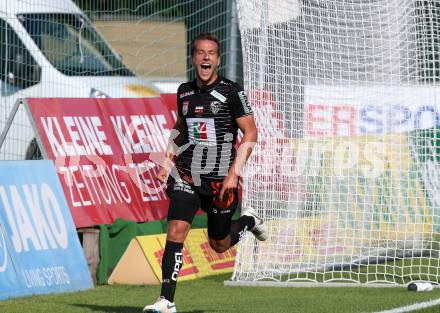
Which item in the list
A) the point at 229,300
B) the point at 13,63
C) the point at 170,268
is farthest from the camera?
the point at 13,63

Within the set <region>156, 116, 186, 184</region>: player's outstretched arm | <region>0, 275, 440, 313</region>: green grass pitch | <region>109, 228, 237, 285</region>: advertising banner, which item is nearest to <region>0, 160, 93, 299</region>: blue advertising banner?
<region>0, 275, 440, 313</region>: green grass pitch

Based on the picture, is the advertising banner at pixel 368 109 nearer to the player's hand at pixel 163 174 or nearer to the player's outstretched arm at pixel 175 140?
the player's outstretched arm at pixel 175 140

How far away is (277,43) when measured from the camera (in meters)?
12.0

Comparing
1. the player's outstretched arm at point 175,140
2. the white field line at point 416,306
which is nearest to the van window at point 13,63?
the player's outstretched arm at point 175,140

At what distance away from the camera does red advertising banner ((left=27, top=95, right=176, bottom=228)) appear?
1191cm

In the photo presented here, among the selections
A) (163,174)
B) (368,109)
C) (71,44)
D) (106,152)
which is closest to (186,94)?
(163,174)

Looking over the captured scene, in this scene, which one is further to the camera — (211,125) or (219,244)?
(219,244)

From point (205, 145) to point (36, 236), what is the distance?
8.36 feet

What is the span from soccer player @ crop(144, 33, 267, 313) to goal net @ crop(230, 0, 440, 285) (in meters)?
2.89

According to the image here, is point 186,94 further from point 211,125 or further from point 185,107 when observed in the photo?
point 211,125

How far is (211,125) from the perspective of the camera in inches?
344

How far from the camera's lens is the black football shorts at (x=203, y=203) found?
8531 millimetres

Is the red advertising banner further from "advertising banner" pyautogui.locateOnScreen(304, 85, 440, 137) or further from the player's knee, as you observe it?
the player's knee

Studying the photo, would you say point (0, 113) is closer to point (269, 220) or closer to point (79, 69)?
point (79, 69)
